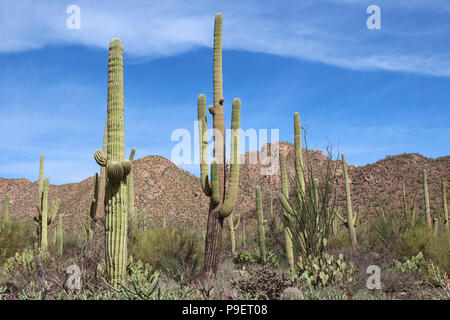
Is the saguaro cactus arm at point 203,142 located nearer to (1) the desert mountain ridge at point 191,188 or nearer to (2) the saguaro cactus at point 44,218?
(2) the saguaro cactus at point 44,218

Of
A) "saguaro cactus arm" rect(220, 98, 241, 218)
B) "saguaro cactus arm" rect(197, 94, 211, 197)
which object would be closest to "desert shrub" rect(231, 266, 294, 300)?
"saguaro cactus arm" rect(220, 98, 241, 218)

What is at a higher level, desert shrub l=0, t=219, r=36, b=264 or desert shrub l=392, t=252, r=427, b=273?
desert shrub l=0, t=219, r=36, b=264

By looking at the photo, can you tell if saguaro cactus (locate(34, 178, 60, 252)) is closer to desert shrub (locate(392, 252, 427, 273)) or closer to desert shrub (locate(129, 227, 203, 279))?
desert shrub (locate(129, 227, 203, 279))

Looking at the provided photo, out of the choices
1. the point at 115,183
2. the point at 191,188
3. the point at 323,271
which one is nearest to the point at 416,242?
the point at 323,271

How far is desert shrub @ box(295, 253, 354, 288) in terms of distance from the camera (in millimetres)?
7566

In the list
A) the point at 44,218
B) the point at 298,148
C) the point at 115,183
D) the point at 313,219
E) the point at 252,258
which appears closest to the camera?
the point at 115,183

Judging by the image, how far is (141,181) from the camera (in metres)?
48.4

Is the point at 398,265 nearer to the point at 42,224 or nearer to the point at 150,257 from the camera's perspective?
the point at 150,257

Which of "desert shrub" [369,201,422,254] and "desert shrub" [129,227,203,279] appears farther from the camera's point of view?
"desert shrub" [369,201,422,254]

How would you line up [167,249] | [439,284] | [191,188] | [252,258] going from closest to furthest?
1. [439,284]
2. [167,249]
3. [252,258]
4. [191,188]

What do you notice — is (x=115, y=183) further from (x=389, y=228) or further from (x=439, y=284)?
(x=389, y=228)

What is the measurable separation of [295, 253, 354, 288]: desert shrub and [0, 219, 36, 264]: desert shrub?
1091 cm

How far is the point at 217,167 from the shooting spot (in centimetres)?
805

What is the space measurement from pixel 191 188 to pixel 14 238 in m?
34.0
